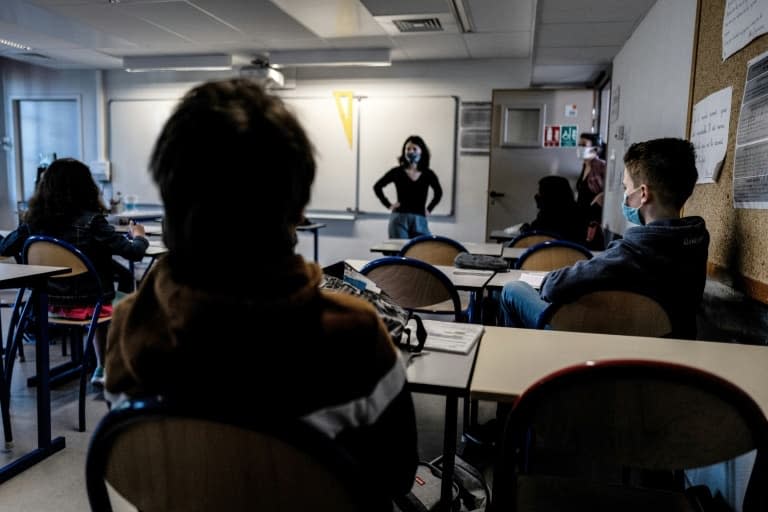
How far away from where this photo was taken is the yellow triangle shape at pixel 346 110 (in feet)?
20.5

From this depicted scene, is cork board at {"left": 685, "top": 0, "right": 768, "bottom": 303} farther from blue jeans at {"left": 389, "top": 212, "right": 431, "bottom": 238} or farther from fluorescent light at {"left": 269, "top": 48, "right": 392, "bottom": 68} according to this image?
fluorescent light at {"left": 269, "top": 48, "right": 392, "bottom": 68}

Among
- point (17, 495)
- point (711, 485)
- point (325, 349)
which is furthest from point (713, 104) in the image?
point (17, 495)

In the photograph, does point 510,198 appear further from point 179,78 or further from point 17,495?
point 17,495

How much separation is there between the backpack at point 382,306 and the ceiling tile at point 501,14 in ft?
11.1

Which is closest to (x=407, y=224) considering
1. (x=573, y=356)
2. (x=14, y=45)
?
(x=573, y=356)

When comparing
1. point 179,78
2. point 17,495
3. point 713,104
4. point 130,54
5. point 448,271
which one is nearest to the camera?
point 17,495

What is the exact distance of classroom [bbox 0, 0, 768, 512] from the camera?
1.37 metres

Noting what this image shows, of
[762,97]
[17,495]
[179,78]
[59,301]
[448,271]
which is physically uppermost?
[179,78]

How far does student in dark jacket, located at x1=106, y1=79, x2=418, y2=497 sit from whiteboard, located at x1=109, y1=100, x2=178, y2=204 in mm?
6604

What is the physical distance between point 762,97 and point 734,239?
490 millimetres

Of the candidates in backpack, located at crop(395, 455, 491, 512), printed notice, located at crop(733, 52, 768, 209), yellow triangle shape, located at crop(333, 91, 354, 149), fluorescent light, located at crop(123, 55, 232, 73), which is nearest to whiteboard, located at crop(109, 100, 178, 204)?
fluorescent light, located at crop(123, 55, 232, 73)

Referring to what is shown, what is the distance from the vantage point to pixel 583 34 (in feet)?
13.4

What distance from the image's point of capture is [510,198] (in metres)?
A: 6.07

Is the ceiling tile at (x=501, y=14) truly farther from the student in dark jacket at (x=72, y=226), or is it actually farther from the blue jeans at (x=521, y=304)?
the student in dark jacket at (x=72, y=226)
